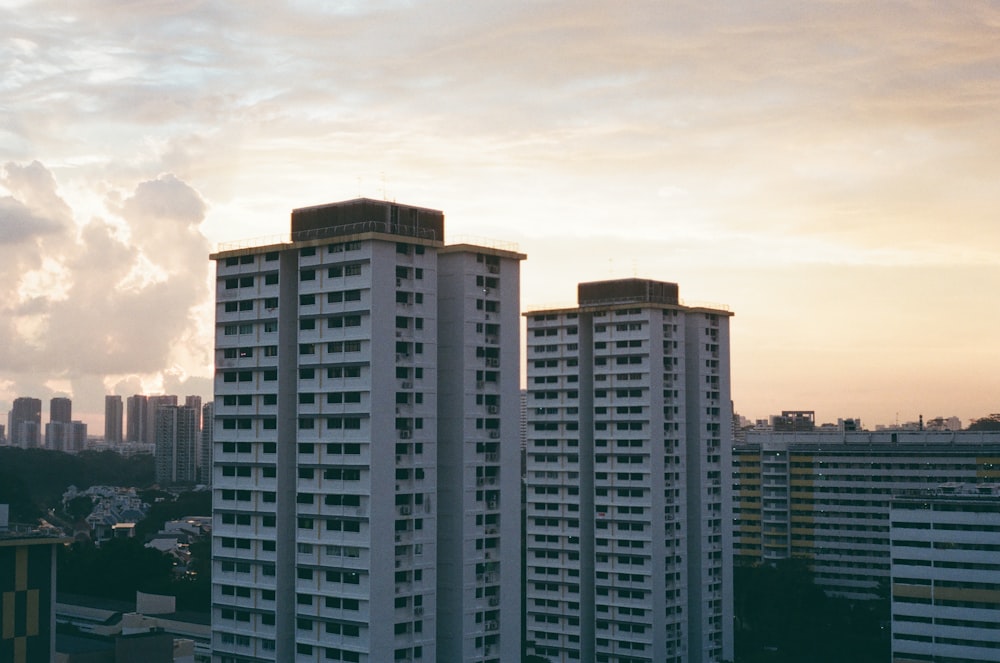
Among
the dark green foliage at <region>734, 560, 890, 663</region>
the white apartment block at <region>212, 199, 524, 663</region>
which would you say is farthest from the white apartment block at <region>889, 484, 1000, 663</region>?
the white apartment block at <region>212, 199, 524, 663</region>

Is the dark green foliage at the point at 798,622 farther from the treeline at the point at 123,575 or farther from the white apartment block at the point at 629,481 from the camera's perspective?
the treeline at the point at 123,575

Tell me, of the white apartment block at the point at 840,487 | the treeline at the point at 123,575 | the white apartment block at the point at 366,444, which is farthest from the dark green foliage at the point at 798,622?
the treeline at the point at 123,575

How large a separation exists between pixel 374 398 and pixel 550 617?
5064 centimetres

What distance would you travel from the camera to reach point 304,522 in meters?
72.4

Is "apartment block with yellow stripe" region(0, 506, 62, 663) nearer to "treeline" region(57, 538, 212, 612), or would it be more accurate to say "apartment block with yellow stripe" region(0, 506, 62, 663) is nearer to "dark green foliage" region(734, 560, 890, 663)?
"treeline" region(57, 538, 212, 612)

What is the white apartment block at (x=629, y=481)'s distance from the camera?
107 meters

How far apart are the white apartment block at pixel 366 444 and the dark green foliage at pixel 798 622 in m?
50.0

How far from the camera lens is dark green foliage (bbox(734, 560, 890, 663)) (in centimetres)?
12075

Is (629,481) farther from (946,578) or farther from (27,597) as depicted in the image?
(27,597)

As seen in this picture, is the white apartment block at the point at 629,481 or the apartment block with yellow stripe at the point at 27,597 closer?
the apartment block with yellow stripe at the point at 27,597

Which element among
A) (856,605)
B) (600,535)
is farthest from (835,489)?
(600,535)

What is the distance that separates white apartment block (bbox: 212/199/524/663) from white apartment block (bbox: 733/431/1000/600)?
321 feet

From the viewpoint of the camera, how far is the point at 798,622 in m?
127

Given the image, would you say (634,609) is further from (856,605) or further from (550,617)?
(856,605)
